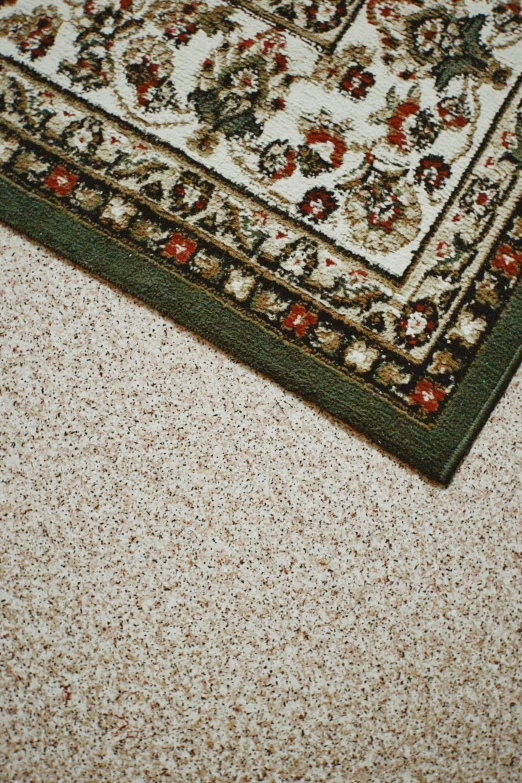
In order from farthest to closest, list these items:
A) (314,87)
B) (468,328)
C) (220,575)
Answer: (314,87) → (468,328) → (220,575)

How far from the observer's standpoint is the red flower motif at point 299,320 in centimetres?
90

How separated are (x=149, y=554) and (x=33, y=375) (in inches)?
14.3

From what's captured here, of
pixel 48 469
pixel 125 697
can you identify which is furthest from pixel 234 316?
pixel 125 697

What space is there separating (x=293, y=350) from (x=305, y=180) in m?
0.34

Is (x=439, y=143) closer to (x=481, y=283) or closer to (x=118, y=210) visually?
(x=481, y=283)

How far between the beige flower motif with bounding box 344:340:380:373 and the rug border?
3 centimetres

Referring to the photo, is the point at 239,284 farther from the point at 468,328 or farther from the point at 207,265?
the point at 468,328

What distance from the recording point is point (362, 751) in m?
0.76

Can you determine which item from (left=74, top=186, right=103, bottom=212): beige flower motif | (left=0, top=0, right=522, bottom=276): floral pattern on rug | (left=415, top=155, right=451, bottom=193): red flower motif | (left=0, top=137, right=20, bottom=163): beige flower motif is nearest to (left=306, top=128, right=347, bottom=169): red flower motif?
(left=0, top=0, right=522, bottom=276): floral pattern on rug

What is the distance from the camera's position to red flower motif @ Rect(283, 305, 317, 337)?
0.90m

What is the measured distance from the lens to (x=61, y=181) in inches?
37.2

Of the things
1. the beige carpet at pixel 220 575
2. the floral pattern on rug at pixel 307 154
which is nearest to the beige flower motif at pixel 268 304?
the floral pattern on rug at pixel 307 154

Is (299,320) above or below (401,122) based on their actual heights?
below

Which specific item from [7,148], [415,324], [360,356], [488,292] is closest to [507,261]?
[488,292]
